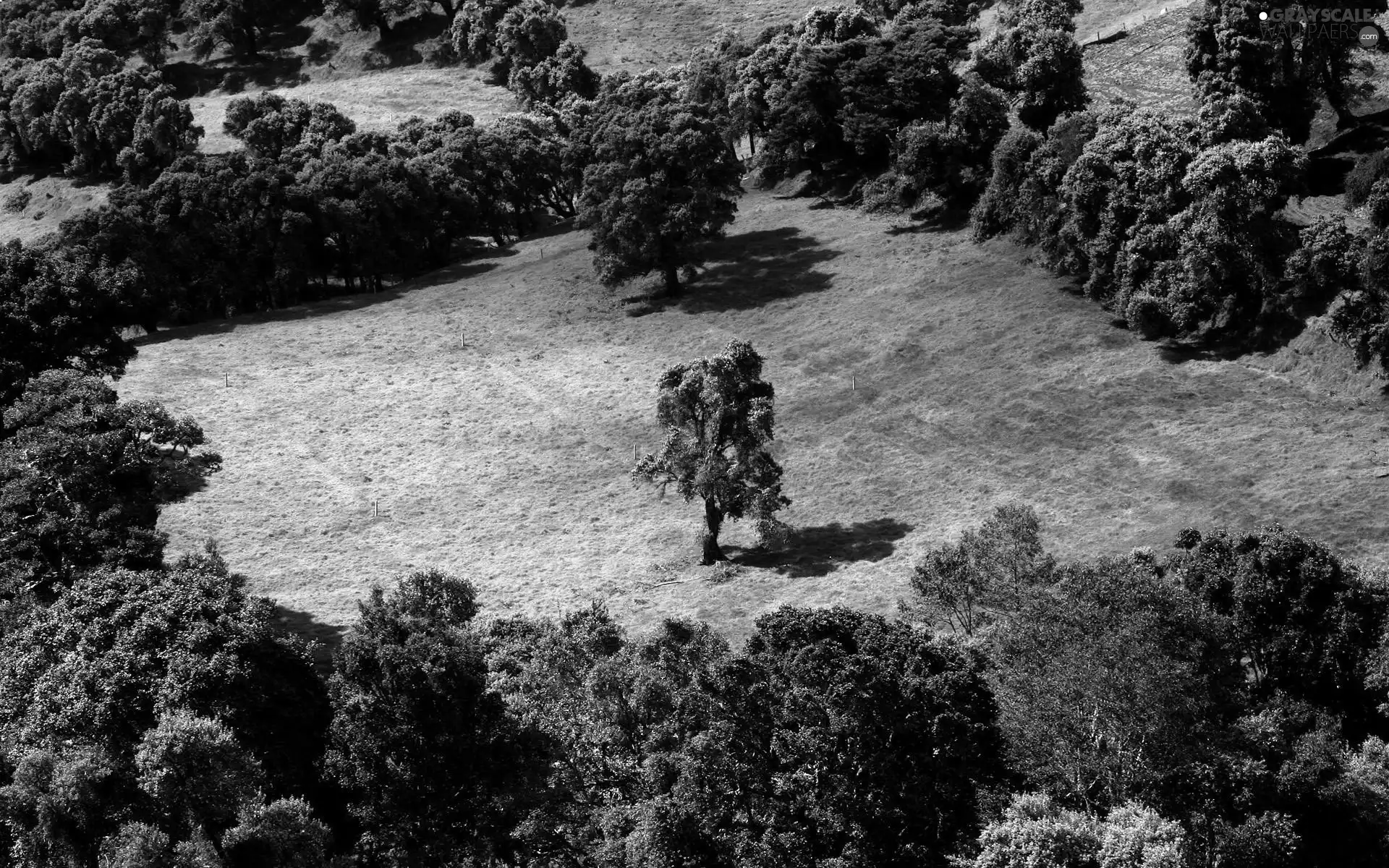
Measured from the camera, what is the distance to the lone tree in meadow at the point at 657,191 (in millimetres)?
94062

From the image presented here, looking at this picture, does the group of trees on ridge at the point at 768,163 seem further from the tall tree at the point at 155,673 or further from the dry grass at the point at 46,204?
the tall tree at the point at 155,673

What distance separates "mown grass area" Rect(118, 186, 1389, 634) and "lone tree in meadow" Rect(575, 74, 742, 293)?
3.47 meters

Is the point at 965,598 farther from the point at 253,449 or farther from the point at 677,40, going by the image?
the point at 677,40

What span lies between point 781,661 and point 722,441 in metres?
23.5

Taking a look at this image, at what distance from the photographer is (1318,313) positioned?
233 ft

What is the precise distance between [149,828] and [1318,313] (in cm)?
5893

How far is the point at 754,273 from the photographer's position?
99.6 metres

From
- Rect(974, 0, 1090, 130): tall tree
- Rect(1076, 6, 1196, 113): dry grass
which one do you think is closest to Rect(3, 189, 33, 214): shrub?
Rect(974, 0, 1090, 130): tall tree

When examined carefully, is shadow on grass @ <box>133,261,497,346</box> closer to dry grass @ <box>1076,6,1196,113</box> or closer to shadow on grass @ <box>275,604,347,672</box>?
shadow on grass @ <box>275,604,347,672</box>

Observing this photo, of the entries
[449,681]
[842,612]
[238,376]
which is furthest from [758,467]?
[238,376]

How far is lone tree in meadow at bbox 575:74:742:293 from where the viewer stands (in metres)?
94.1

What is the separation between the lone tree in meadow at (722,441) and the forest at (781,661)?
187 mm

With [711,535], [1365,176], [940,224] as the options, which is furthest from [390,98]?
[1365,176]

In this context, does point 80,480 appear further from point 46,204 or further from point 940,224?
point 46,204
